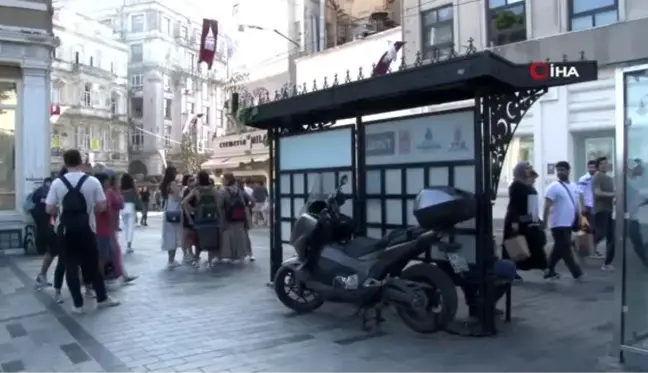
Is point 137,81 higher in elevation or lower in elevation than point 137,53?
lower

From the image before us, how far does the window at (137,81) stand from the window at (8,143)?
55487 millimetres

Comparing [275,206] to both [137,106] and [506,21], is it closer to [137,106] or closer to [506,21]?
[506,21]

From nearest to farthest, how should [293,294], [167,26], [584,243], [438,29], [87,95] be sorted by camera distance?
1. [293,294]
2. [584,243]
3. [438,29]
4. [87,95]
5. [167,26]

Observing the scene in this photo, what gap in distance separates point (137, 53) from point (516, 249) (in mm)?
65880

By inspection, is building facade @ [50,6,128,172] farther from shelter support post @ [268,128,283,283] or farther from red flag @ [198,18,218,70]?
shelter support post @ [268,128,283,283]

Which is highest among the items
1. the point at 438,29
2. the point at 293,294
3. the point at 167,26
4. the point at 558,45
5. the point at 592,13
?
the point at 167,26

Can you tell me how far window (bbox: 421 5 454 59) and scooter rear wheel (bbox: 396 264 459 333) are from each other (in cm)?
1475

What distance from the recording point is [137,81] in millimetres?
68562

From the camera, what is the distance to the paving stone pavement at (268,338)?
5332mm

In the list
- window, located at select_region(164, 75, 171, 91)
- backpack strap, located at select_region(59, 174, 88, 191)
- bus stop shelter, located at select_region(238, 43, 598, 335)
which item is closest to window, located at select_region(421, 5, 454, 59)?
bus stop shelter, located at select_region(238, 43, 598, 335)

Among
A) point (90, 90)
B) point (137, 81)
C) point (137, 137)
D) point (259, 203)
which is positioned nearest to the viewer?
point (259, 203)

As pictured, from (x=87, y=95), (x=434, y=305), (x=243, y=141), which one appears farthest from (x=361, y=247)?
(x=87, y=95)

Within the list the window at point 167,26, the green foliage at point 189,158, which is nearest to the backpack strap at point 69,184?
the green foliage at point 189,158

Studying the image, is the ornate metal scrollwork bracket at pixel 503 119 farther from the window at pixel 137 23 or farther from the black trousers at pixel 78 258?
the window at pixel 137 23
